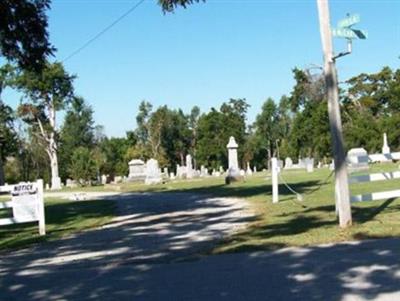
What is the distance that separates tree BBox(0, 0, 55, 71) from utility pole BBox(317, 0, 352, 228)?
1072 cm

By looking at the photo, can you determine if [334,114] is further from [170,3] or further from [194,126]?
[194,126]

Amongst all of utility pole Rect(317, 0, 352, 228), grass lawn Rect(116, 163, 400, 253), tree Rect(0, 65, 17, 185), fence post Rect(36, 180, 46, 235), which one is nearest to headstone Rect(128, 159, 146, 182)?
Answer: tree Rect(0, 65, 17, 185)

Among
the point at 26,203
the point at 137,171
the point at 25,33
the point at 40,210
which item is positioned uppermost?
the point at 25,33

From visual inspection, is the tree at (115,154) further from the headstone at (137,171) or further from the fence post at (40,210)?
the fence post at (40,210)

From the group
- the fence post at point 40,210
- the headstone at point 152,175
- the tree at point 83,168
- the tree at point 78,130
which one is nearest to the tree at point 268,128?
the tree at point 78,130

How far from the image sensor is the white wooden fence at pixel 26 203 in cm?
1484

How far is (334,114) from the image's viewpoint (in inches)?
464

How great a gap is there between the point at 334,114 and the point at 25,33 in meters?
12.1

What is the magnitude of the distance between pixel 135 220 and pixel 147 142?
89855mm

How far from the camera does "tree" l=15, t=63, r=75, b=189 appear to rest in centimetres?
6906

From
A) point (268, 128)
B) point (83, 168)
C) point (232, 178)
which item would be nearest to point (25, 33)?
point (232, 178)

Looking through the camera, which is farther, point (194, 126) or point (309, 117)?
point (194, 126)

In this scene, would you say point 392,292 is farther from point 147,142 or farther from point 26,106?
point 147,142

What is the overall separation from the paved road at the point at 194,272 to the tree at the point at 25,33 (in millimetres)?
9889
